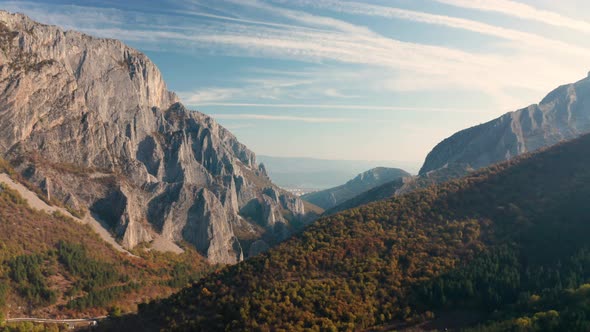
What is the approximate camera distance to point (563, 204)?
90.2 meters

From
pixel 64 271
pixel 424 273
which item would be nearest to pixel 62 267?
pixel 64 271

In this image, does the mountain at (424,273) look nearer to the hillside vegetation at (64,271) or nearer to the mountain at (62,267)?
the mountain at (62,267)

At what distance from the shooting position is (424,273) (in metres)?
74.1

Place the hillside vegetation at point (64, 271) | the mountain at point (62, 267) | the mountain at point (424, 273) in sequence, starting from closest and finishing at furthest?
the mountain at point (424, 273) → the hillside vegetation at point (64, 271) → the mountain at point (62, 267)

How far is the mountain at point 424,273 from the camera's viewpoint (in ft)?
206

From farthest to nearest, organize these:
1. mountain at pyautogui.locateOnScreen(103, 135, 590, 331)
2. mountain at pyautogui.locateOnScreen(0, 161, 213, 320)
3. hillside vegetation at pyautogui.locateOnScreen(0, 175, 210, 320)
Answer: mountain at pyautogui.locateOnScreen(0, 161, 213, 320)
hillside vegetation at pyautogui.locateOnScreen(0, 175, 210, 320)
mountain at pyautogui.locateOnScreen(103, 135, 590, 331)

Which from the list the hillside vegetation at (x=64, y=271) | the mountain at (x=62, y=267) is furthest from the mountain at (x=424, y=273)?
the hillside vegetation at (x=64, y=271)

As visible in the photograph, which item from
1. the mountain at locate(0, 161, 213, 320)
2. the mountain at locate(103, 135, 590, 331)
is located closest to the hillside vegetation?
the mountain at locate(0, 161, 213, 320)

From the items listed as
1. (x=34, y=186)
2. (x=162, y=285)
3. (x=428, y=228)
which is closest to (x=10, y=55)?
(x=34, y=186)

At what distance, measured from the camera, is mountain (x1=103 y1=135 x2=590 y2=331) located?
6278 centimetres

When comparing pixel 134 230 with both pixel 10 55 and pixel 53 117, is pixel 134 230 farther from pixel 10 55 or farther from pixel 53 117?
pixel 10 55

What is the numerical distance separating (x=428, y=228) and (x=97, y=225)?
143 meters

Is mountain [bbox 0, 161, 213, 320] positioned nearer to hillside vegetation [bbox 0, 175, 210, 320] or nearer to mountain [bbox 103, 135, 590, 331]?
hillside vegetation [bbox 0, 175, 210, 320]

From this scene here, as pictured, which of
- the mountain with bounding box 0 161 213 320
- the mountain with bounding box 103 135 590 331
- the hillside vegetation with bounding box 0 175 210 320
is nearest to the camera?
the mountain with bounding box 103 135 590 331
